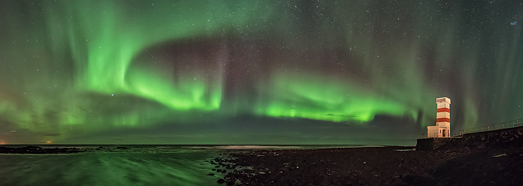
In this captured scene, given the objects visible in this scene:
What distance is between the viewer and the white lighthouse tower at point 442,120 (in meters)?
34.8

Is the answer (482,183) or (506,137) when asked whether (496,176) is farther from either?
(506,137)

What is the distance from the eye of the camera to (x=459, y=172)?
1437cm

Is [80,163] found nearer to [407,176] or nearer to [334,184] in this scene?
[334,184]

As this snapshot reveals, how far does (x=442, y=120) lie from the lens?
115ft

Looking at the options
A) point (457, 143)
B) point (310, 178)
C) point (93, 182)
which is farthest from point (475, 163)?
point (93, 182)

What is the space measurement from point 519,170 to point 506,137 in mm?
11372

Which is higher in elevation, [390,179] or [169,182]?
[390,179]

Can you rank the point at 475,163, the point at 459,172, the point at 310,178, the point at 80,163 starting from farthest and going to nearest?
the point at 80,163, the point at 310,178, the point at 475,163, the point at 459,172

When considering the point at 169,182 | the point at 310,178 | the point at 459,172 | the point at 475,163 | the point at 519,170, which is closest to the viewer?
the point at 519,170

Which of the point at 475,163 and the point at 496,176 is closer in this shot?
the point at 496,176

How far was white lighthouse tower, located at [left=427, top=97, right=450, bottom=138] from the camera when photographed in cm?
3484

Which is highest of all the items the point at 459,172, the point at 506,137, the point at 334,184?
the point at 506,137

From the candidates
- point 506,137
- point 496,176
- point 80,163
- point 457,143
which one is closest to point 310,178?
point 496,176

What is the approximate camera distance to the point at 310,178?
17.2 m
